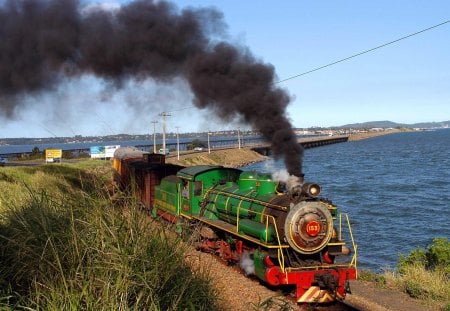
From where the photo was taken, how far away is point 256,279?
39.6ft

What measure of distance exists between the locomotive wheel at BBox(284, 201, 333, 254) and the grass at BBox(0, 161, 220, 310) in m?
3.94

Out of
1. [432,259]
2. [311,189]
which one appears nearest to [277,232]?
[311,189]

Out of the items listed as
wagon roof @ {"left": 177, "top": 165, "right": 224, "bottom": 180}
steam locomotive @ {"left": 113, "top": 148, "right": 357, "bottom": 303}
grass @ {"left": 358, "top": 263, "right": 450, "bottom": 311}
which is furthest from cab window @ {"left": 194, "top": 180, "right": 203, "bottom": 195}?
grass @ {"left": 358, "top": 263, "right": 450, "bottom": 311}

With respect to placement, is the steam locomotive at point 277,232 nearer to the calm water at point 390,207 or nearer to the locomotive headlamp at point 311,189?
the locomotive headlamp at point 311,189

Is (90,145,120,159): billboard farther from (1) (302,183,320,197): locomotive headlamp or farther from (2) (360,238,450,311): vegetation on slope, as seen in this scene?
(1) (302,183,320,197): locomotive headlamp

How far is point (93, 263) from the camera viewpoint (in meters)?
5.80

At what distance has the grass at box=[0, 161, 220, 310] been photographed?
550 centimetres

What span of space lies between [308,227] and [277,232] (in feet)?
2.31

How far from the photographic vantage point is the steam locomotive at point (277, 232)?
10570mm

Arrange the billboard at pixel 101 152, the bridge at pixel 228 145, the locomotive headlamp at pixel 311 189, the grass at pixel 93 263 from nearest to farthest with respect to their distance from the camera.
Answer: the grass at pixel 93 263 → the locomotive headlamp at pixel 311 189 → the billboard at pixel 101 152 → the bridge at pixel 228 145

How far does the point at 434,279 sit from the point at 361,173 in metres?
48.1

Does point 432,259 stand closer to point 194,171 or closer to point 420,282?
point 420,282

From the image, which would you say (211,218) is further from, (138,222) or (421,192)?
(421,192)

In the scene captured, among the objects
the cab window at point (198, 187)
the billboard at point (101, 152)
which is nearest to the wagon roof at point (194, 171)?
the cab window at point (198, 187)
